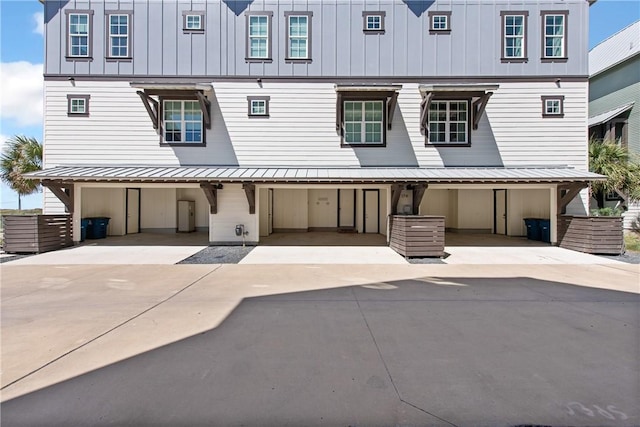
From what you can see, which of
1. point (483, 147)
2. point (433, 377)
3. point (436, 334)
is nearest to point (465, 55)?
point (483, 147)

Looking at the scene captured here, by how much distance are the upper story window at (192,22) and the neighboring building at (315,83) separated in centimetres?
5

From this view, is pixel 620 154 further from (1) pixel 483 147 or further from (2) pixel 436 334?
(2) pixel 436 334

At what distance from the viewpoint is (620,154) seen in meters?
14.1

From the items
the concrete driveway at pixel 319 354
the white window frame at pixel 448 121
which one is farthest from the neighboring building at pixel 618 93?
the concrete driveway at pixel 319 354

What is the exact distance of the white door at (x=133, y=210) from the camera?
51.4 ft

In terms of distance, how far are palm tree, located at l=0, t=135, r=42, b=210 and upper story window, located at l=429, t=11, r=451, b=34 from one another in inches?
749

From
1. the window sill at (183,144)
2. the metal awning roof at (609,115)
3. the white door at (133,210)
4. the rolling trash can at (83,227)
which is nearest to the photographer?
the window sill at (183,144)

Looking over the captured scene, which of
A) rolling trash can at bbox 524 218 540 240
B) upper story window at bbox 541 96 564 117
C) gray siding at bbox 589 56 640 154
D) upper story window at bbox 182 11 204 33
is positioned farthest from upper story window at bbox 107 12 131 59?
gray siding at bbox 589 56 640 154

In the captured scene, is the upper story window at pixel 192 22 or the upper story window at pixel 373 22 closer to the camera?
the upper story window at pixel 192 22

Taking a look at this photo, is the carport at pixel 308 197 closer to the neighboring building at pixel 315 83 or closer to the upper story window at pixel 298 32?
the neighboring building at pixel 315 83

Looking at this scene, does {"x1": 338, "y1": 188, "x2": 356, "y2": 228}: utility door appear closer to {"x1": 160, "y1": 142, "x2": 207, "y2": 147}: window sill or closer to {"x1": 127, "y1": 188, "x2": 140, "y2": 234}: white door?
{"x1": 160, "y1": 142, "x2": 207, "y2": 147}: window sill

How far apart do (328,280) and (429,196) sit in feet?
38.1

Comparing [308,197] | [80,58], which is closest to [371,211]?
[308,197]

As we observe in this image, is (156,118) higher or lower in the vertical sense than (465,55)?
lower
